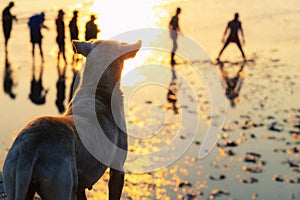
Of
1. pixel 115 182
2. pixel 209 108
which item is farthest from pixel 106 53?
pixel 209 108

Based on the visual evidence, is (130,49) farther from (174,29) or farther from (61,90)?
(174,29)

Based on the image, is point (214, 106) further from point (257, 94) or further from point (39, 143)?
point (39, 143)

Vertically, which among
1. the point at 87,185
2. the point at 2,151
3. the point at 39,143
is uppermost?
the point at 39,143

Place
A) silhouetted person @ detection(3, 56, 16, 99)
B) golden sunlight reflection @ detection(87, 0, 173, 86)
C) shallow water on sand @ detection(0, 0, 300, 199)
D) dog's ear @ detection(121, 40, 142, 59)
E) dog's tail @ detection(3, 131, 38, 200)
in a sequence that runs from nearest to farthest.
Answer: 1. dog's tail @ detection(3, 131, 38, 200)
2. dog's ear @ detection(121, 40, 142, 59)
3. shallow water on sand @ detection(0, 0, 300, 199)
4. silhouetted person @ detection(3, 56, 16, 99)
5. golden sunlight reflection @ detection(87, 0, 173, 86)

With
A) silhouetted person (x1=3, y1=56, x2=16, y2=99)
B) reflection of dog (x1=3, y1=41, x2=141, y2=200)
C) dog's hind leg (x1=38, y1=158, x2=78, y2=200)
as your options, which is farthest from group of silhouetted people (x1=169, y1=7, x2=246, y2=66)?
dog's hind leg (x1=38, y1=158, x2=78, y2=200)

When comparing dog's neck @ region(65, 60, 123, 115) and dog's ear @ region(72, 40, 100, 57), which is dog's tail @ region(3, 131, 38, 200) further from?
dog's ear @ region(72, 40, 100, 57)

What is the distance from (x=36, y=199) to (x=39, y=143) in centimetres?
310

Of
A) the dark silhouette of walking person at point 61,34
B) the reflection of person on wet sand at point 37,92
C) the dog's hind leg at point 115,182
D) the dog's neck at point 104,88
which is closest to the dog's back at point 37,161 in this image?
the dog's neck at point 104,88

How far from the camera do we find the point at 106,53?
6.16 metres

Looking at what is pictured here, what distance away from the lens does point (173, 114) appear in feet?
44.4

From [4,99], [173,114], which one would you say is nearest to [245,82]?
[173,114]

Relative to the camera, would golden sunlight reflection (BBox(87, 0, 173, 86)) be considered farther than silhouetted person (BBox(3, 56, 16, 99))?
Yes

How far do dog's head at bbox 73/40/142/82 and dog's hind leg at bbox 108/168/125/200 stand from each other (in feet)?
3.23

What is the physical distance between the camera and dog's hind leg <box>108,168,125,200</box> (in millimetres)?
6176
